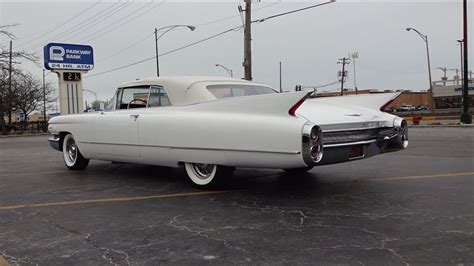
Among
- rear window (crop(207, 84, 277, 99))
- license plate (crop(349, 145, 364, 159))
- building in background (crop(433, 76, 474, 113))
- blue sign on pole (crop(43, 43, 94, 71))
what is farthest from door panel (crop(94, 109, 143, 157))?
building in background (crop(433, 76, 474, 113))

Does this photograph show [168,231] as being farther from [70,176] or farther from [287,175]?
[70,176]

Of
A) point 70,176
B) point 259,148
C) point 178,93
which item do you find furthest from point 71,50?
point 259,148

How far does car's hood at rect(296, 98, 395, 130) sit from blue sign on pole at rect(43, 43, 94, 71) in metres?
23.2

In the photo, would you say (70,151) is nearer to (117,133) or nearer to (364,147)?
(117,133)

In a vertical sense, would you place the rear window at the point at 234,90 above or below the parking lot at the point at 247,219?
above

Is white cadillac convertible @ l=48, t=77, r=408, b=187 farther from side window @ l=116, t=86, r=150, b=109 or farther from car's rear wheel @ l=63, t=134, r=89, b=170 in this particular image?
car's rear wheel @ l=63, t=134, r=89, b=170

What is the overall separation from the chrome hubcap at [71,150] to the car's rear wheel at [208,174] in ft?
10.4

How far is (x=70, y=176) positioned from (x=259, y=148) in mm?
4058

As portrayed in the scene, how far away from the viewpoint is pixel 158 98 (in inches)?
257

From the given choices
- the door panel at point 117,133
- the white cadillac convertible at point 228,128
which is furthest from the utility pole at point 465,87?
the door panel at point 117,133

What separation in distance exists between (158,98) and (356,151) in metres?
2.82

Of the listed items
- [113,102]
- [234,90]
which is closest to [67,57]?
[113,102]

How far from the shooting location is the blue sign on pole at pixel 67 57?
26256mm

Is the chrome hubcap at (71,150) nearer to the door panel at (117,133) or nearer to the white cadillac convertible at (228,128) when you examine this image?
the white cadillac convertible at (228,128)
